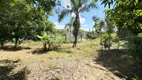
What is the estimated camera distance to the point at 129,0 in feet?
9.12

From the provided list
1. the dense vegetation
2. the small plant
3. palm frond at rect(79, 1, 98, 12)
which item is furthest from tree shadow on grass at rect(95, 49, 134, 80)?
palm frond at rect(79, 1, 98, 12)

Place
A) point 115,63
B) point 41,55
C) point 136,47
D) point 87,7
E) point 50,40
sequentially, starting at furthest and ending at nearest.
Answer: point 87,7 < point 50,40 < point 41,55 < point 115,63 < point 136,47

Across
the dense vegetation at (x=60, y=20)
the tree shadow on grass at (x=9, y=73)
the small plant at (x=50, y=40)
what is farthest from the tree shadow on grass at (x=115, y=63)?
the tree shadow on grass at (x=9, y=73)

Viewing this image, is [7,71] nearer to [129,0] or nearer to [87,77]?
[87,77]

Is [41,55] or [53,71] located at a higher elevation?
[41,55]

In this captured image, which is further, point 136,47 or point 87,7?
point 87,7

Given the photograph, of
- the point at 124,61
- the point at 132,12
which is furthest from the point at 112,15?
the point at 124,61

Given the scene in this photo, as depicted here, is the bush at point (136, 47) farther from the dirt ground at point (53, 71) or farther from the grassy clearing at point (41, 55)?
the grassy clearing at point (41, 55)

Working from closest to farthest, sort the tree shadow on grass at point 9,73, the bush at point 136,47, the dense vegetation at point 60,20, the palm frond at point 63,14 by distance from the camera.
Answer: the dense vegetation at point 60,20
the tree shadow on grass at point 9,73
the bush at point 136,47
the palm frond at point 63,14

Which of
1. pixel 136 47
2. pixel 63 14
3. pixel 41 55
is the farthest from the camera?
pixel 63 14

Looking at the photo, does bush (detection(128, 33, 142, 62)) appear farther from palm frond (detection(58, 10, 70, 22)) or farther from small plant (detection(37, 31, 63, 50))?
palm frond (detection(58, 10, 70, 22))

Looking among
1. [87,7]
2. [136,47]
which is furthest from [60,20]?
[136,47]

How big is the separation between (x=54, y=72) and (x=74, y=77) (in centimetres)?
91

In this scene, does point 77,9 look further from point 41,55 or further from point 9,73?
point 9,73
